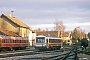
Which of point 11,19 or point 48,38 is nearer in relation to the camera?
point 48,38

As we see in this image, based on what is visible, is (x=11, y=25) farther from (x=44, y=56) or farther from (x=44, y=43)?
(x=44, y=56)

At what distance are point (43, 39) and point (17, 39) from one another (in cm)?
821

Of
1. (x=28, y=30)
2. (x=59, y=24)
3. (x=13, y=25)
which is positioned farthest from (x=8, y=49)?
(x=59, y=24)

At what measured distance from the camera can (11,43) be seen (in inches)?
2050

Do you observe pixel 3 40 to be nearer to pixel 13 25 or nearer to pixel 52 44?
pixel 52 44

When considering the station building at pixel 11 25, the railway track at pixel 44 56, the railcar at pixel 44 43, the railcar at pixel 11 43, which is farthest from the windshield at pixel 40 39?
the station building at pixel 11 25

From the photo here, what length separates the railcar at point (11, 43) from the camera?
4833cm

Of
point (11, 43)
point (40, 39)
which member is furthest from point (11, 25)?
point (40, 39)

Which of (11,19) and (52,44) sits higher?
(11,19)

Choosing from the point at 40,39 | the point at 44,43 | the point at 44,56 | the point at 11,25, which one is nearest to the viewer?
the point at 44,56

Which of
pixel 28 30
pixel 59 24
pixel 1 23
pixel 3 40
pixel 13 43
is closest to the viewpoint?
pixel 3 40

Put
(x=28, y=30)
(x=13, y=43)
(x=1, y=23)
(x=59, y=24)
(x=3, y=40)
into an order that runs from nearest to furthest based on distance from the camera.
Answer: (x=3, y=40)
(x=13, y=43)
(x=1, y=23)
(x=28, y=30)
(x=59, y=24)

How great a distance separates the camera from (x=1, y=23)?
86438 mm

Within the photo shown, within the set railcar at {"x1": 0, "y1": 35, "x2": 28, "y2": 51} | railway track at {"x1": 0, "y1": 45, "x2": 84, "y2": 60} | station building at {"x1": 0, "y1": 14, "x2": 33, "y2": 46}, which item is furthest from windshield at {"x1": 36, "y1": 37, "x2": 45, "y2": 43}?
station building at {"x1": 0, "y1": 14, "x2": 33, "y2": 46}
